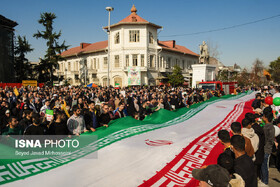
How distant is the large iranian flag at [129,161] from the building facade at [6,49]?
115 ft

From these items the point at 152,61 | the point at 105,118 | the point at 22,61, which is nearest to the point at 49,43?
the point at 22,61

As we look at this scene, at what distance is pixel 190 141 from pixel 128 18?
40.3 metres

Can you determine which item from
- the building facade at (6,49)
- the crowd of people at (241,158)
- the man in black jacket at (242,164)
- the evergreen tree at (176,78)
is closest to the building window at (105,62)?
the evergreen tree at (176,78)

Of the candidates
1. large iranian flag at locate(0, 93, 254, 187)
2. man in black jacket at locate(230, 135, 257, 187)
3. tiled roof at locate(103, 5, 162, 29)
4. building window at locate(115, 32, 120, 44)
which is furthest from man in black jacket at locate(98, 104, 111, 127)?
building window at locate(115, 32, 120, 44)

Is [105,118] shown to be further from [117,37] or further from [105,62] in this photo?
[105,62]

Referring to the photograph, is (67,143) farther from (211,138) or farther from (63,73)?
(63,73)

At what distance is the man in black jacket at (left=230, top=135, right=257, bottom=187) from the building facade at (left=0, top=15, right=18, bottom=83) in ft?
128

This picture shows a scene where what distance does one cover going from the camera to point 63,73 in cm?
5850

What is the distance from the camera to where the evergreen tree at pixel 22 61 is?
4684 cm

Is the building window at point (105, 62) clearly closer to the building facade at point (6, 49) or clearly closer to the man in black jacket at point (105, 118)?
the building facade at point (6, 49)


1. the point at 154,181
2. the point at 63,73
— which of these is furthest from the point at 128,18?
the point at 154,181

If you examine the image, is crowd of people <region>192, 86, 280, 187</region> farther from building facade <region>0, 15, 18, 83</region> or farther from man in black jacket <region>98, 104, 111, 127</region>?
building facade <region>0, 15, 18, 83</region>

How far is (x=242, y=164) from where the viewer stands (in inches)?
131

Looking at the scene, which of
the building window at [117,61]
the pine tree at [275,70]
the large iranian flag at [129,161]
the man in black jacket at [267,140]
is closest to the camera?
the large iranian flag at [129,161]
